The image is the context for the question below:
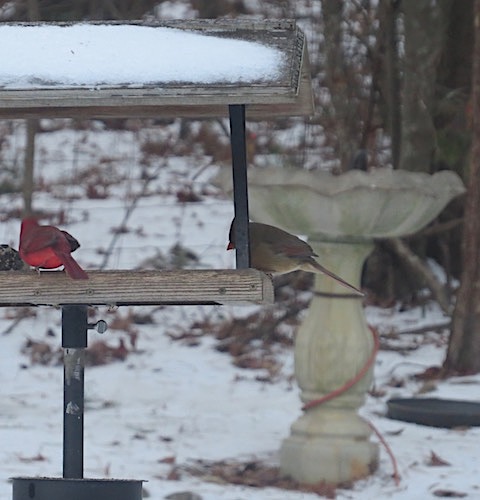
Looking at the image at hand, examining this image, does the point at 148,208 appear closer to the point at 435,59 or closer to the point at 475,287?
the point at 435,59

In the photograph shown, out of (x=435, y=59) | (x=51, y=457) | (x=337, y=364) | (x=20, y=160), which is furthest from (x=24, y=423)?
(x=20, y=160)

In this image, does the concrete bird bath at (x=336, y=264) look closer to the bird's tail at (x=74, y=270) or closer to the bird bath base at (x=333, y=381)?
the bird bath base at (x=333, y=381)

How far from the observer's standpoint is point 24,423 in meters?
5.91

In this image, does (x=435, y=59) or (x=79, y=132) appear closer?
(x=435, y=59)

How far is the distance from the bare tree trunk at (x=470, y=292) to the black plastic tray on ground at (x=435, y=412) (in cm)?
70

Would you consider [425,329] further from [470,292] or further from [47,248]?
[47,248]

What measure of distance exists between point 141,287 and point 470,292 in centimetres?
410

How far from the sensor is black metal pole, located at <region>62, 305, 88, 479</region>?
3213 millimetres

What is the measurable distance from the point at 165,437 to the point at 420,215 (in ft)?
4.99

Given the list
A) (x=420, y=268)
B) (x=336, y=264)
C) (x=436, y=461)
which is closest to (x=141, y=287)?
(x=336, y=264)

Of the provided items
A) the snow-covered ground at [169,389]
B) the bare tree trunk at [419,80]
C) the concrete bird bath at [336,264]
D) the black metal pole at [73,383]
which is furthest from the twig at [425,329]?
the black metal pole at [73,383]

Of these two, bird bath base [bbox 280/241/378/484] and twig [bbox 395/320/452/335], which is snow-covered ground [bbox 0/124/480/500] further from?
bird bath base [bbox 280/241/378/484]

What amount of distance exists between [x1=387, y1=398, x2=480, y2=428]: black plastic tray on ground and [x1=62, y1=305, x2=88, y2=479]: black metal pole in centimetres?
297

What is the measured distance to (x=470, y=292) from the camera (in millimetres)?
6785
